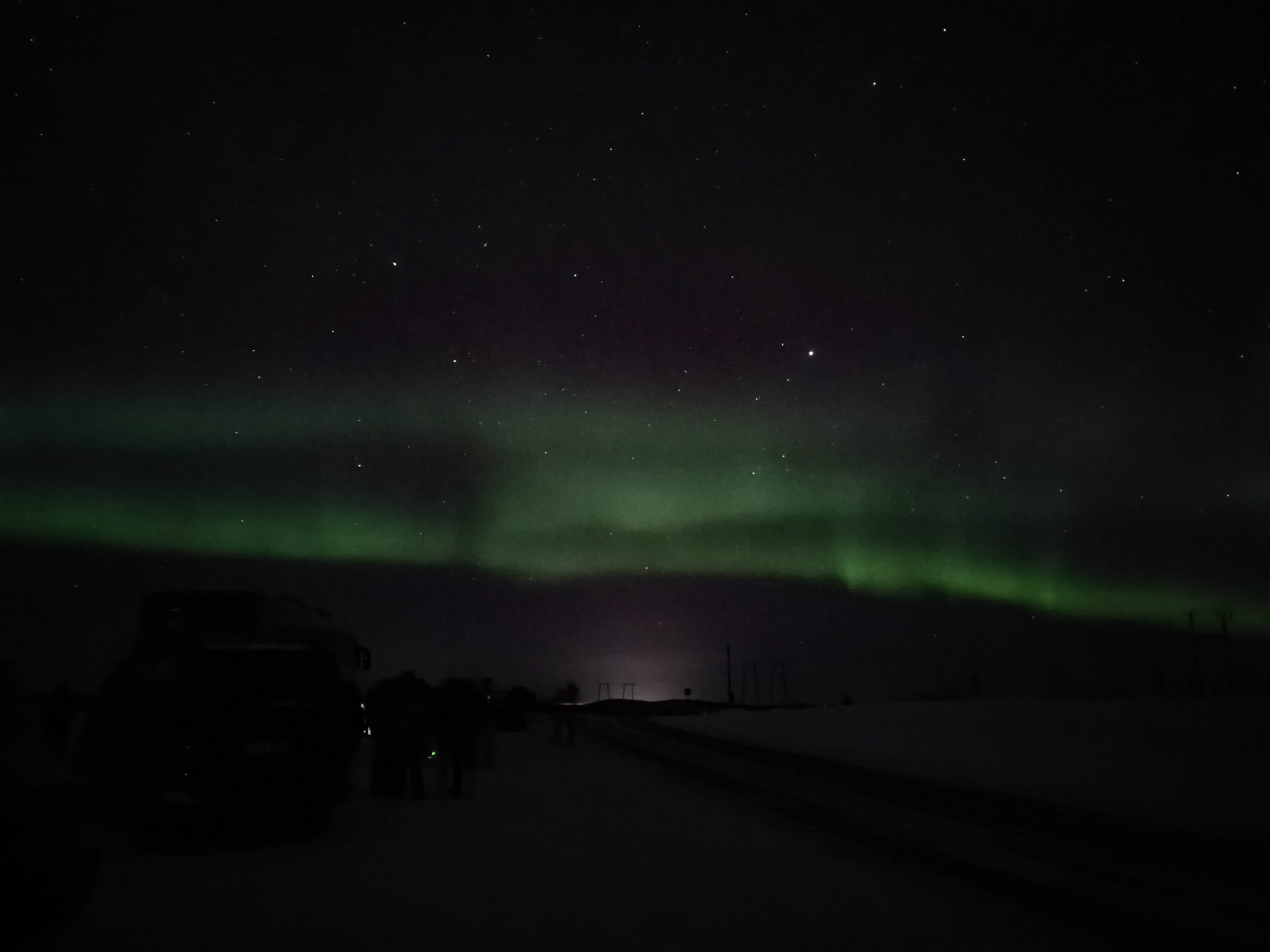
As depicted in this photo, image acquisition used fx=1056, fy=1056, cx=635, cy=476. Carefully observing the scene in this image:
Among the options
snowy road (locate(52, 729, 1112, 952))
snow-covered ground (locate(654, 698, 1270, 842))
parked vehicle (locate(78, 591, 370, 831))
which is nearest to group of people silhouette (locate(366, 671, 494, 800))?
snowy road (locate(52, 729, 1112, 952))

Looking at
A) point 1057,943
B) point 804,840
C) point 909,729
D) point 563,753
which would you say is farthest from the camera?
point 909,729

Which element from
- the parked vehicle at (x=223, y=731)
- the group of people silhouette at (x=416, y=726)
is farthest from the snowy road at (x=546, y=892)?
the group of people silhouette at (x=416, y=726)

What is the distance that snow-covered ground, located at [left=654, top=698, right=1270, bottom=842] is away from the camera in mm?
16109

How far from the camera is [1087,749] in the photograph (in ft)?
87.0

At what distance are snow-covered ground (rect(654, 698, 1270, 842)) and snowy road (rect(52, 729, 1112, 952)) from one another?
5.80 metres

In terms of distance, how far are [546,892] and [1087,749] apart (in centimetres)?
2191

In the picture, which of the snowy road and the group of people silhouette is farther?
the group of people silhouette

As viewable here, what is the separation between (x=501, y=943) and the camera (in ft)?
22.2

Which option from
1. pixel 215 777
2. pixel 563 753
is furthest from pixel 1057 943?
pixel 563 753

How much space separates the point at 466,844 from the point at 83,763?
4.47 m

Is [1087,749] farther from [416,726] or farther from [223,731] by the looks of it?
[223,731]

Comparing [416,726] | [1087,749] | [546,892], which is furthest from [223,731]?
[1087,749]

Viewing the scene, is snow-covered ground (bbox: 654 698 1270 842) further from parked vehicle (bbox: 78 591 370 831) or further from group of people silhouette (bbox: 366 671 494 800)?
parked vehicle (bbox: 78 591 370 831)

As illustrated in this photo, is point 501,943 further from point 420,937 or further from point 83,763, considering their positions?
point 83,763
